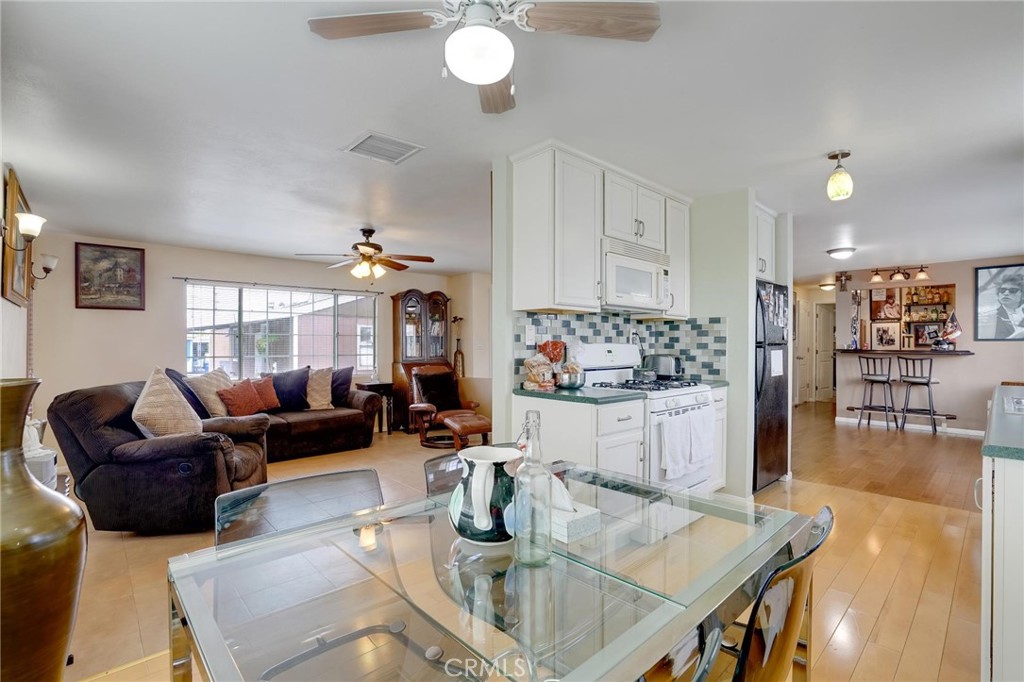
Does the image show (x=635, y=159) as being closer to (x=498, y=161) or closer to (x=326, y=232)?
(x=498, y=161)

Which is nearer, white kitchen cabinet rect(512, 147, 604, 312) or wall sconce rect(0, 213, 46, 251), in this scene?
white kitchen cabinet rect(512, 147, 604, 312)

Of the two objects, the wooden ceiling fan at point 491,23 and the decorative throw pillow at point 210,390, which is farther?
the decorative throw pillow at point 210,390

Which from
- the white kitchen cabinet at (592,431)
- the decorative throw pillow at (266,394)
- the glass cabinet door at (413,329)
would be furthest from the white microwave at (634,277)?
the glass cabinet door at (413,329)

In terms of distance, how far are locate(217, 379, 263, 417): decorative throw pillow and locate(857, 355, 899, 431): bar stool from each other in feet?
26.2

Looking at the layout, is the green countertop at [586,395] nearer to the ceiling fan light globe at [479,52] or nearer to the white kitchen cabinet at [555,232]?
the white kitchen cabinet at [555,232]

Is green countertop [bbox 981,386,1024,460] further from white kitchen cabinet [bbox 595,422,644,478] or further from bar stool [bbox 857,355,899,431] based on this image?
bar stool [bbox 857,355,899,431]

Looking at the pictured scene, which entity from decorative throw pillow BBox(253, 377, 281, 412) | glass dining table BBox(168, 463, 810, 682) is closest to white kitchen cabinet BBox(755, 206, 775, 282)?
glass dining table BBox(168, 463, 810, 682)

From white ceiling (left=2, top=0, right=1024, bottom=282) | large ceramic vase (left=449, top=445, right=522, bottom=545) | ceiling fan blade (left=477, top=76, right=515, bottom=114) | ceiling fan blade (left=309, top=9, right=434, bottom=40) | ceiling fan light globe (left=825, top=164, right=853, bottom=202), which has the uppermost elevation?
white ceiling (left=2, top=0, right=1024, bottom=282)

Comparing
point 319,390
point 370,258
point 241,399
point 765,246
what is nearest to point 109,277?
point 241,399

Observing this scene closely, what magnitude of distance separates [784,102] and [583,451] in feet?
6.60

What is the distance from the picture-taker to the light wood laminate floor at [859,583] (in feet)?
5.80

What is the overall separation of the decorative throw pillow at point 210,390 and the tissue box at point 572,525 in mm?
4547

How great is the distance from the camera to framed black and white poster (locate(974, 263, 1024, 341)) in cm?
591

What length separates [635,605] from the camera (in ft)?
3.21
